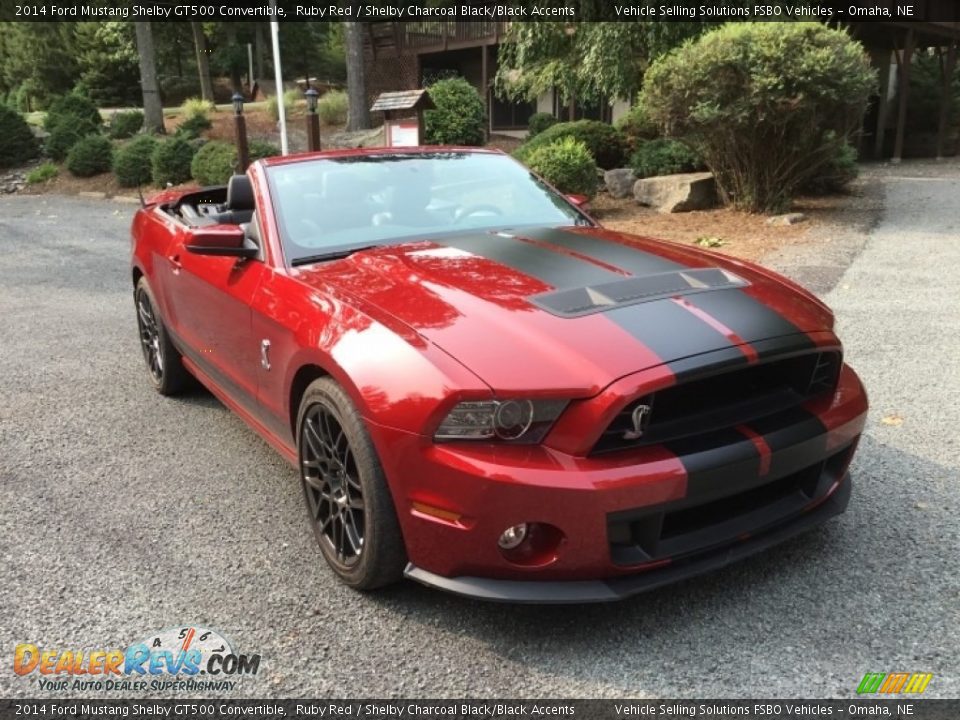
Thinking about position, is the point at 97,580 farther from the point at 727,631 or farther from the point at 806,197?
the point at 806,197

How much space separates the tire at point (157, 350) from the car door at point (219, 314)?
327 millimetres

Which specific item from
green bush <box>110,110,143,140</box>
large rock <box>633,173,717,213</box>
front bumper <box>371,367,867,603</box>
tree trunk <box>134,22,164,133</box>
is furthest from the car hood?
green bush <box>110,110,143,140</box>

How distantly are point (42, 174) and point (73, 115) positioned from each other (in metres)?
3.07

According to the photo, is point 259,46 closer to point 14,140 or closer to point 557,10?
point 14,140

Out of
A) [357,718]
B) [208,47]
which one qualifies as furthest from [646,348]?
[208,47]

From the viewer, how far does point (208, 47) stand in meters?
43.1

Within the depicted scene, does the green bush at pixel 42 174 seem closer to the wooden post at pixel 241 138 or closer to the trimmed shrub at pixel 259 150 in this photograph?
the trimmed shrub at pixel 259 150

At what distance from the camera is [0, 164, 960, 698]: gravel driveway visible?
230cm

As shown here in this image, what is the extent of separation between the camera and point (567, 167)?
11.4m

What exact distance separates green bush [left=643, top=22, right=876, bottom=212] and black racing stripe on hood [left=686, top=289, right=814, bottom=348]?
7.53 meters

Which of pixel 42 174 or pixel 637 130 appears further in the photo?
pixel 42 174

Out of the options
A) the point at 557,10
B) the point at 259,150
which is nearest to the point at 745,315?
the point at 557,10

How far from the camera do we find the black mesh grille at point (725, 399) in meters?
2.30

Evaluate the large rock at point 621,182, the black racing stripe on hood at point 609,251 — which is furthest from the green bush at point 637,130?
the black racing stripe on hood at point 609,251
